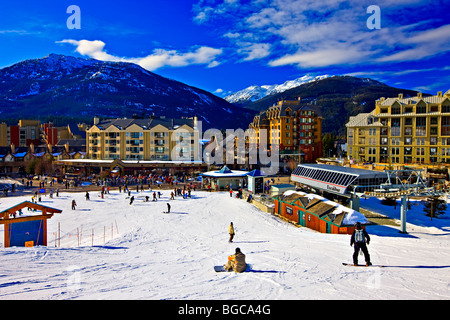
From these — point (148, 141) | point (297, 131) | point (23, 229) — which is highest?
point (297, 131)

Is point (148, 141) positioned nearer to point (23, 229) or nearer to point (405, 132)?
point (405, 132)

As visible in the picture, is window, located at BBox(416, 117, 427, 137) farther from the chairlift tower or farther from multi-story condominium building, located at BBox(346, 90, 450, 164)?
the chairlift tower

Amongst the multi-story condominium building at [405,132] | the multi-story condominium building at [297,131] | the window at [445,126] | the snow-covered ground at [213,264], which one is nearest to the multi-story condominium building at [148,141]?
the multi-story condominium building at [297,131]

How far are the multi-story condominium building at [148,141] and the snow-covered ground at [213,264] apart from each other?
43.8 meters

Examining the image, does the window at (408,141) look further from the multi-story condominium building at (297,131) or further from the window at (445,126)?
the multi-story condominium building at (297,131)

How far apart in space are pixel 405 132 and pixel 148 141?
47.1 meters

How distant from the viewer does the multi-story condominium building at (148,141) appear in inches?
2660

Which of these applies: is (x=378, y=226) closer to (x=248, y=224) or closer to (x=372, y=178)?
(x=372, y=178)

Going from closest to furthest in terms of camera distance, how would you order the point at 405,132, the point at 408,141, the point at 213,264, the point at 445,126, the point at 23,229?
the point at 213,264
the point at 23,229
the point at 445,126
the point at 408,141
the point at 405,132

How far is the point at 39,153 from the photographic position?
250 feet

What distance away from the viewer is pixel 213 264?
12539 millimetres

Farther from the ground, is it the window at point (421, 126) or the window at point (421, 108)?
the window at point (421, 108)

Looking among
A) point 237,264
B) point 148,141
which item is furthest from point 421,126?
point 148,141
